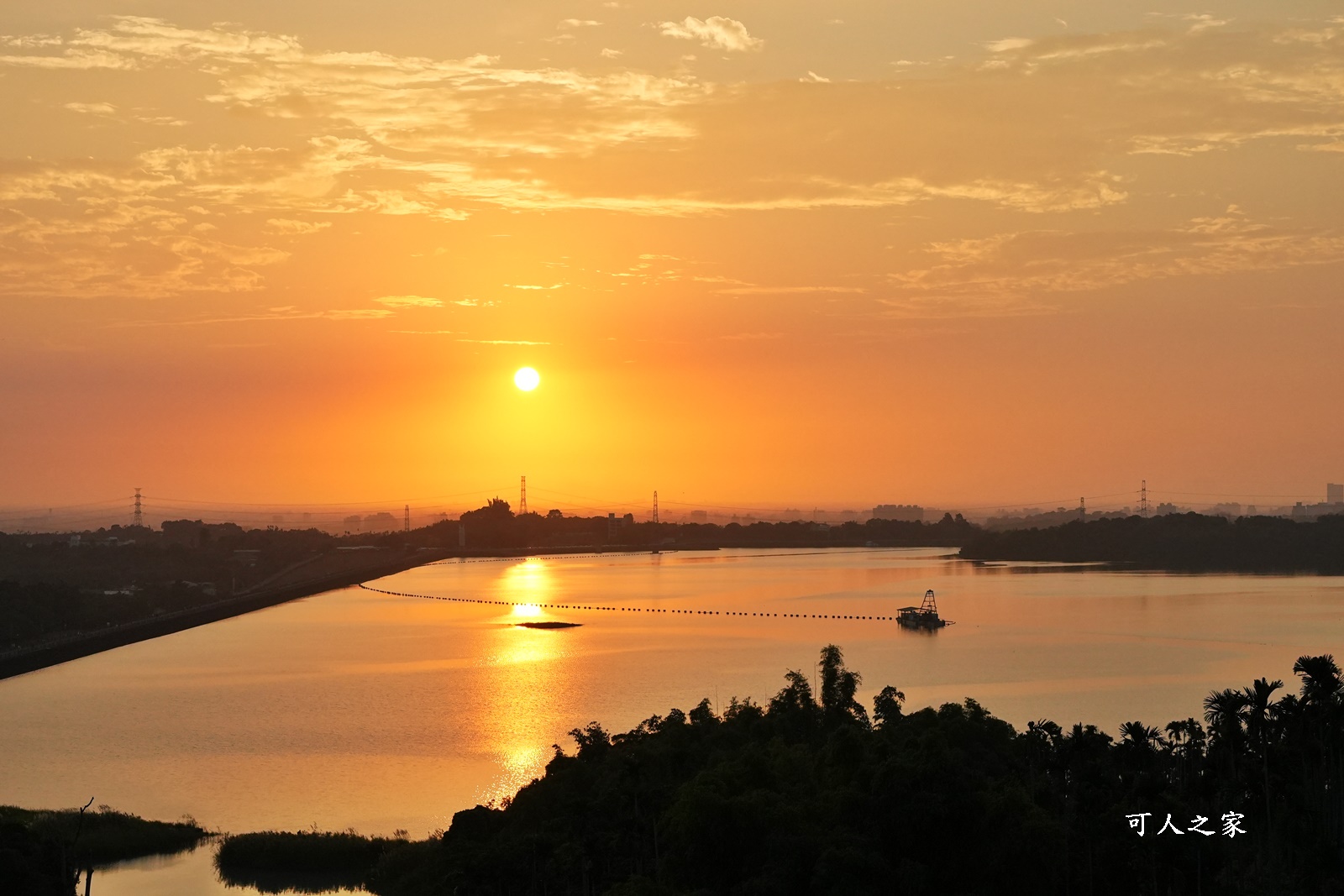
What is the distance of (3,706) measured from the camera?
46.4 metres

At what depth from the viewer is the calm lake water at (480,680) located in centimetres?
3222

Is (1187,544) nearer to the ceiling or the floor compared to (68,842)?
nearer to the ceiling

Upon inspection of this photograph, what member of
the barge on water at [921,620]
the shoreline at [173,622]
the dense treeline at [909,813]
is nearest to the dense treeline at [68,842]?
the dense treeline at [909,813]

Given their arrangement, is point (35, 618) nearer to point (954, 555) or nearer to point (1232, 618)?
point (1232, 618)

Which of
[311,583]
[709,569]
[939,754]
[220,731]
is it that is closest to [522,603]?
[311,583]

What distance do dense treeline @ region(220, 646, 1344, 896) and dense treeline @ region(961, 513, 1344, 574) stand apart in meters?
104

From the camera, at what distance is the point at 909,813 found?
16.9 meters

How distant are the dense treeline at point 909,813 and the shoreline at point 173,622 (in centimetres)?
3617

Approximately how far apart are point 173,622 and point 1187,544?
9867 cm

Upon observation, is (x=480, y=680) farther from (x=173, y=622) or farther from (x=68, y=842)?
(x=173, y=622)

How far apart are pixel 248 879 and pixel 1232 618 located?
57602mm

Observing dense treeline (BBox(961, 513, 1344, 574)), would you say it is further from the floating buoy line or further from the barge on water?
the barge on water

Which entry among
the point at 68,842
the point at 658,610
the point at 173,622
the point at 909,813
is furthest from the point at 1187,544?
the point at 909,813

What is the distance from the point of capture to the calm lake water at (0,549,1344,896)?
32219mm
